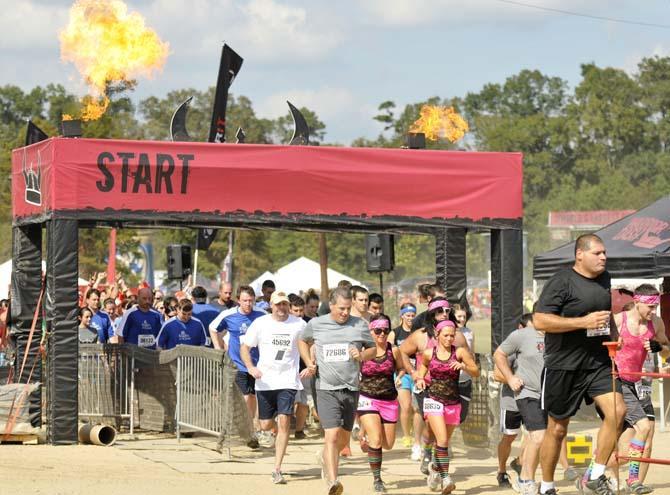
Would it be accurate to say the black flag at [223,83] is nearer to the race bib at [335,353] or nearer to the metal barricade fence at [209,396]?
the metal barricade fence at [209,396]

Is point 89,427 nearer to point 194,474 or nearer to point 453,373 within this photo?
point 194,474

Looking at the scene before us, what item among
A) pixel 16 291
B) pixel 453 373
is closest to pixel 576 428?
pixel 453 373

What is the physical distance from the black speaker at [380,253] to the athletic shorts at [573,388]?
34.9 ft

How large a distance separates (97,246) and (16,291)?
3087 centimetres

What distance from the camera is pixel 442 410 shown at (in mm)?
11617

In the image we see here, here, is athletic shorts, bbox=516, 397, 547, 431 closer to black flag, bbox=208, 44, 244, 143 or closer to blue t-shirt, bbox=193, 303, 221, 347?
blue t-shirt, bbox=193, 303, 221, 347

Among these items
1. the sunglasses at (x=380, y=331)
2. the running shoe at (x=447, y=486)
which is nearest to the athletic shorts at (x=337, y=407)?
the running shoe at (x=447, y=486)

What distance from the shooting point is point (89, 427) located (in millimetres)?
14703

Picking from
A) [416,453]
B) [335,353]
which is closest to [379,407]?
[335,353]

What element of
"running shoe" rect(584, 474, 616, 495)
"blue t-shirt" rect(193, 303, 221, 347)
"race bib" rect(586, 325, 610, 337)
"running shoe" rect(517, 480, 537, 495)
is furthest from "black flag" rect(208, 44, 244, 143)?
"running shoe" rect(584, 474, 616, 495)

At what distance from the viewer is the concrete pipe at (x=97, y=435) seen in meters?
14.6

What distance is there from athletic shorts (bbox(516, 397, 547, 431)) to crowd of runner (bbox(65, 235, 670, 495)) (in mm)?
11

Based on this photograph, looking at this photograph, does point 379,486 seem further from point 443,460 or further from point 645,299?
point 645,299

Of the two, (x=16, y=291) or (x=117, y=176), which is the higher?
(x=117, y=176)
